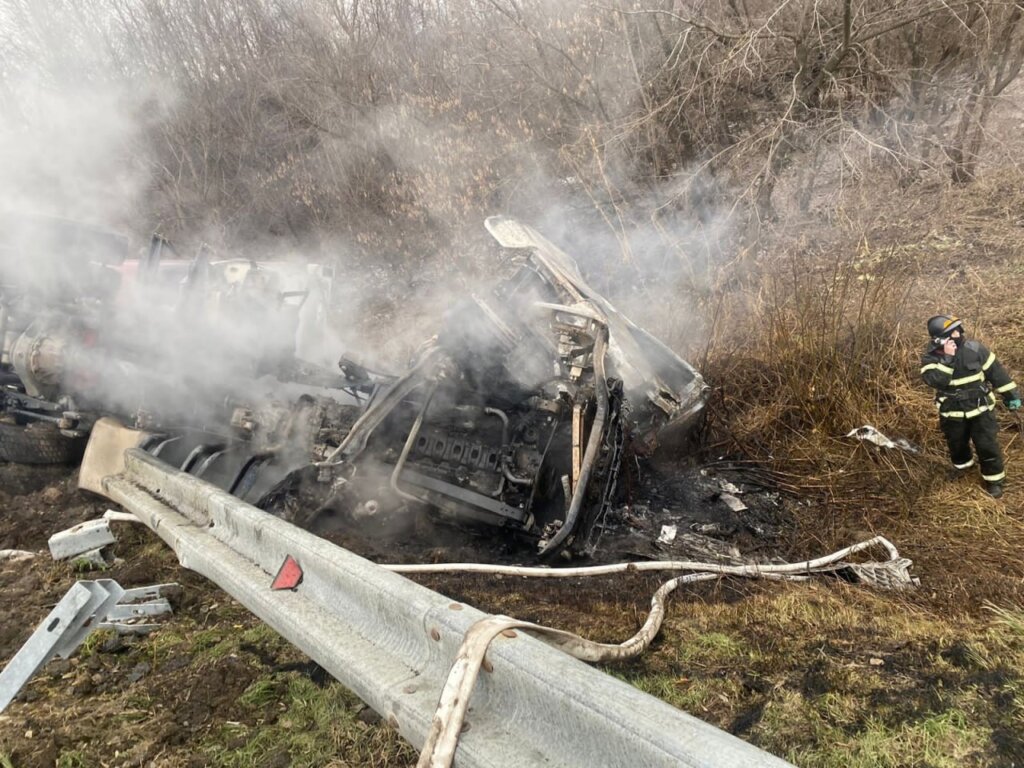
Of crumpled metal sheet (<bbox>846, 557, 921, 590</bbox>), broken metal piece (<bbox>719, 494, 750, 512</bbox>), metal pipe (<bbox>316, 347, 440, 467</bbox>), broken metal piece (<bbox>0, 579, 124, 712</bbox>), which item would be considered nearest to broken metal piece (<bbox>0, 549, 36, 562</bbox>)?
metal pipe (<bbox>316, 347, 440, 467</bbox>)

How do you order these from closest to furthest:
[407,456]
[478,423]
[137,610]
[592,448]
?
[137,610]
[592,448]
[407,456]
[478,423]

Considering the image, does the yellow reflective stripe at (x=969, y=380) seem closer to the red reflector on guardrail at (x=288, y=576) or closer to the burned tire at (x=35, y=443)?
the red reflector on guardrail at (x=288, y=576)

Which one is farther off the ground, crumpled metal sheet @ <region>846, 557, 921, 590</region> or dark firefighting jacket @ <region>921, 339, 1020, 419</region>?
dark firefighting jacket @ <region>921, 339, 1020, 419</region>

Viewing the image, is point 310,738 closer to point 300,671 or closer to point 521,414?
point 300,671

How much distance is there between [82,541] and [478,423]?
7.18ft

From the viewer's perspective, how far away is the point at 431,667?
1.71m

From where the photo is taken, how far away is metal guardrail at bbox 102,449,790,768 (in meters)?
1.26

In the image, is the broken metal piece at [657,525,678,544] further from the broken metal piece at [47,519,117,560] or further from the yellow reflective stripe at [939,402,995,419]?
the broken metal piece at [47,519,117,560]

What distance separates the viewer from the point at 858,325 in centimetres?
499

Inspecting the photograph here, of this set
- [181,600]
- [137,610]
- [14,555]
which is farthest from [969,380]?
[14,555]

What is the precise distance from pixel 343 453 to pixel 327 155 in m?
8.50

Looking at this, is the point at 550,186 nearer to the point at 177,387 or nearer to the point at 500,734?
the point at 177,387

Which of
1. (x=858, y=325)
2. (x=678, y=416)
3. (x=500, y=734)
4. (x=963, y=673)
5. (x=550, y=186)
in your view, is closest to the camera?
(x=500, y=734)

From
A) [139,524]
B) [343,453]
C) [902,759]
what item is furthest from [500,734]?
[139,524]
